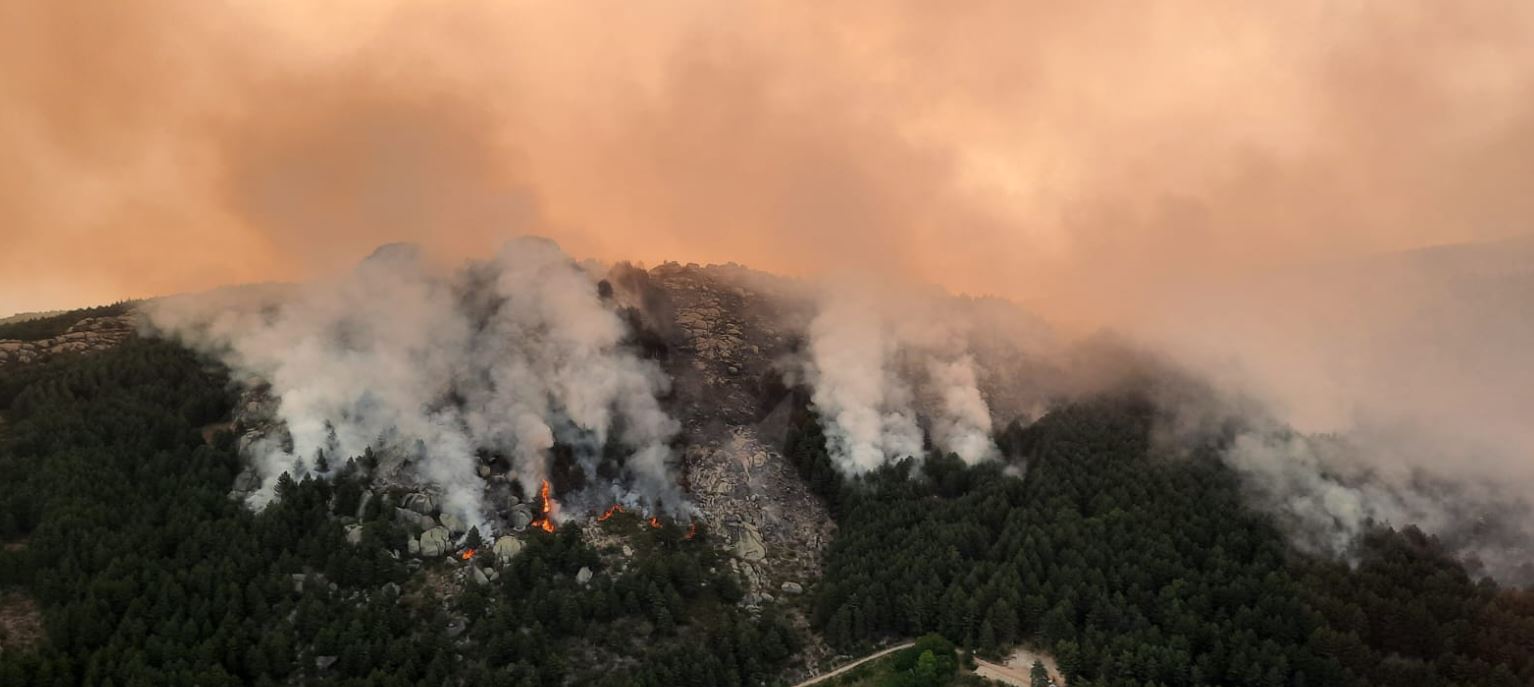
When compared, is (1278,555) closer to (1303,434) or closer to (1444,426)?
(1303,434)

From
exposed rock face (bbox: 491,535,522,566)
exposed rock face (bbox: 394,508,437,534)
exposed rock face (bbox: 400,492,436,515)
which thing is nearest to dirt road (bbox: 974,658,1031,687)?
exposed rock face (bbox: 491,535,522,566)

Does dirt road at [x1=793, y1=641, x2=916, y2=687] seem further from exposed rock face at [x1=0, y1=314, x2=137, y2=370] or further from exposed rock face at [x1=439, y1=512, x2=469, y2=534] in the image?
exposed rock face at [x1=0, y1=314, x2=137, y2=370]

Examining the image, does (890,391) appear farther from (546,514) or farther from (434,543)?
(434,543)

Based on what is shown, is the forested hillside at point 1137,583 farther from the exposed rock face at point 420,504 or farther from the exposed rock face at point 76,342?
the exposed rock face at point 76,342

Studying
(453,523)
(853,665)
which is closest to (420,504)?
(453,523)

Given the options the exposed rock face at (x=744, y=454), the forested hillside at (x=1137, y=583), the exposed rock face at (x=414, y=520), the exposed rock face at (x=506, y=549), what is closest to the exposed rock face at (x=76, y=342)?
the exposed rock face at (x=414, y=520)
